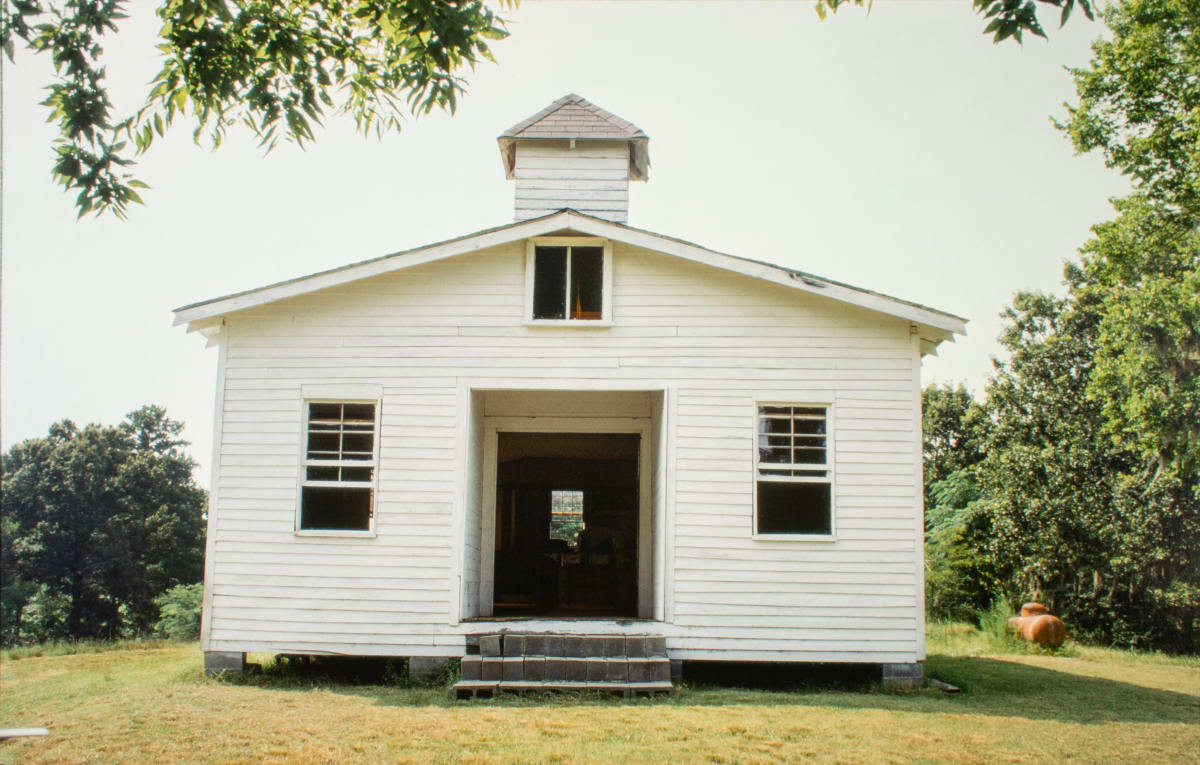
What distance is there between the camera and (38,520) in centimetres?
3788

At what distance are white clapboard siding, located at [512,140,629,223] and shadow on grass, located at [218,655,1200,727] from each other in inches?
270

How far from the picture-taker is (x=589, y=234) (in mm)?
11758

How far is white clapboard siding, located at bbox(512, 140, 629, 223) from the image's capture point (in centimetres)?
1469

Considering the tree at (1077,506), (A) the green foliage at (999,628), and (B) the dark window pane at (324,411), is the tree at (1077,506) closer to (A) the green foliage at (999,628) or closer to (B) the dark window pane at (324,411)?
(A) the green foliage at (999,628)

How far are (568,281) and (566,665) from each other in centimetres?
437

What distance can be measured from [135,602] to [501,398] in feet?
97.1

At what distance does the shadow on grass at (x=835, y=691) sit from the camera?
9.79m

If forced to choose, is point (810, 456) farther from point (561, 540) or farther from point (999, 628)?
point (999, 628)

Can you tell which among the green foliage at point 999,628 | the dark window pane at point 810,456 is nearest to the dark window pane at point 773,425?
the dark window pane at point 810,456

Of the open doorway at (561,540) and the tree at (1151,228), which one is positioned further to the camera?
the tree at (1151,228)

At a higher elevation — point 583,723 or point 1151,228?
point 1151,228

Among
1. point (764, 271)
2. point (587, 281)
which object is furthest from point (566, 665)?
point (764, 271)

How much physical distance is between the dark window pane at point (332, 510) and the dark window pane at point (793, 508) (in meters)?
4.70

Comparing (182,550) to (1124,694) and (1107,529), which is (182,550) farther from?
(1124,694)
